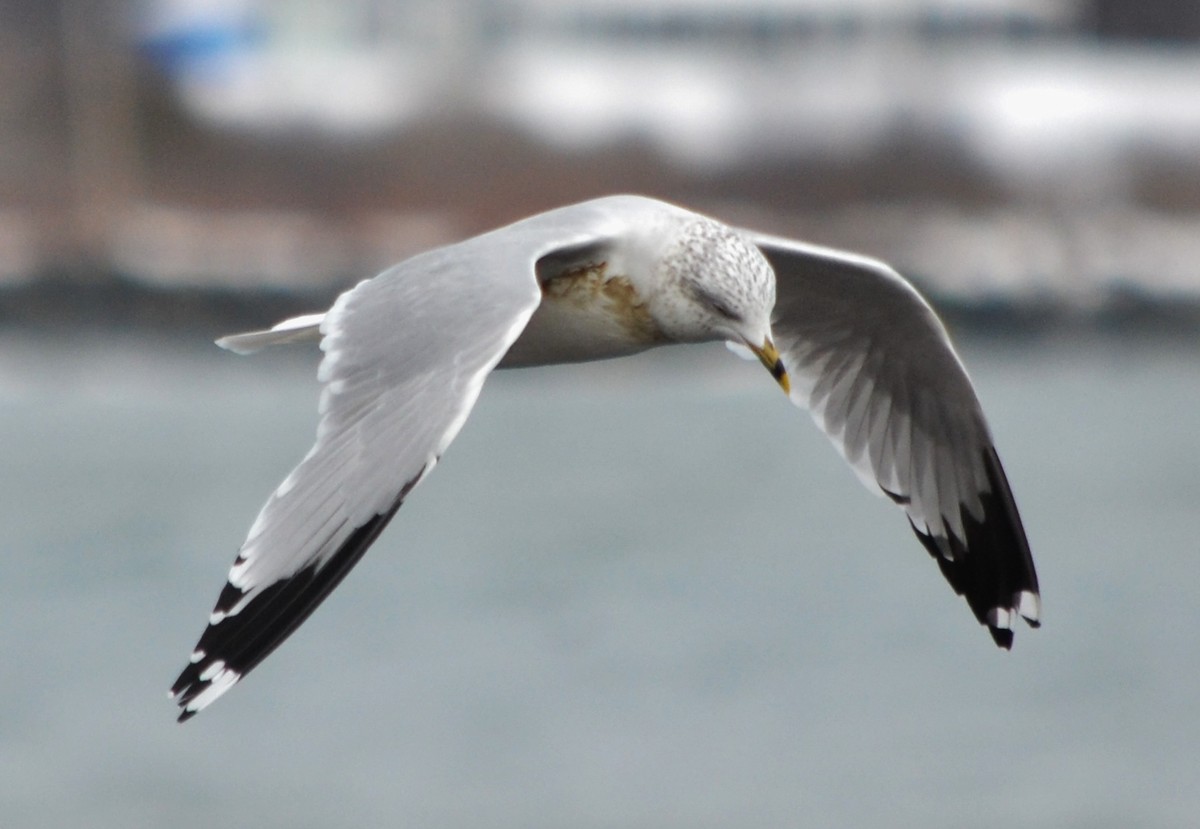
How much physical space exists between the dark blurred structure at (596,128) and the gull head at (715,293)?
60.0 feet

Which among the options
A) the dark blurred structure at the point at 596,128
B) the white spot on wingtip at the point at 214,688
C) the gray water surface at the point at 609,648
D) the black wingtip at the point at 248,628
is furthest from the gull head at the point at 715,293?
the dark blurred structure at the point at 596,128


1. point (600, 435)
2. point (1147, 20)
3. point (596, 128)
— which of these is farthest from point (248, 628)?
point (1147, 20)

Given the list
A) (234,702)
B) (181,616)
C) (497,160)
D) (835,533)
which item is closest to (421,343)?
(234,702)

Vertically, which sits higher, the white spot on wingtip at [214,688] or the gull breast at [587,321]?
the gull breast at [587,321]

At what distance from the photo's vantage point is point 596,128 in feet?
82.1

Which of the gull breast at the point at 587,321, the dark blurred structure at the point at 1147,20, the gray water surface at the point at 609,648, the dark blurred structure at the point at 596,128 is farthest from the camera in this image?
the dark blurred structure at the point at 1147,20

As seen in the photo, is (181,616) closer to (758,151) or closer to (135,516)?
(135,516)

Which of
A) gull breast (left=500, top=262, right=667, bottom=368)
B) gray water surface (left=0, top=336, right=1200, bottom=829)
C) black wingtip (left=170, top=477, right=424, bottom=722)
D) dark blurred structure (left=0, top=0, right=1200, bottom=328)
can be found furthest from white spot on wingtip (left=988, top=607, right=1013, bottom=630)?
dark blurred structure (left=0, top=0, right=1200, bottom=328)

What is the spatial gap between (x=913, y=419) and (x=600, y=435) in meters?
14.9

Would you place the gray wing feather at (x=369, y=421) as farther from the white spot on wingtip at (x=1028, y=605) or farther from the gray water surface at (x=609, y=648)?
the gray water surface at (x=609, y=648)

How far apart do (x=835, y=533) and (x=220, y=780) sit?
256 inches

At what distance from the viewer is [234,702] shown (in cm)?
1101

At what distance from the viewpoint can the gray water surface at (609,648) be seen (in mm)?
9750

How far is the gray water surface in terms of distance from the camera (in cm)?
975
